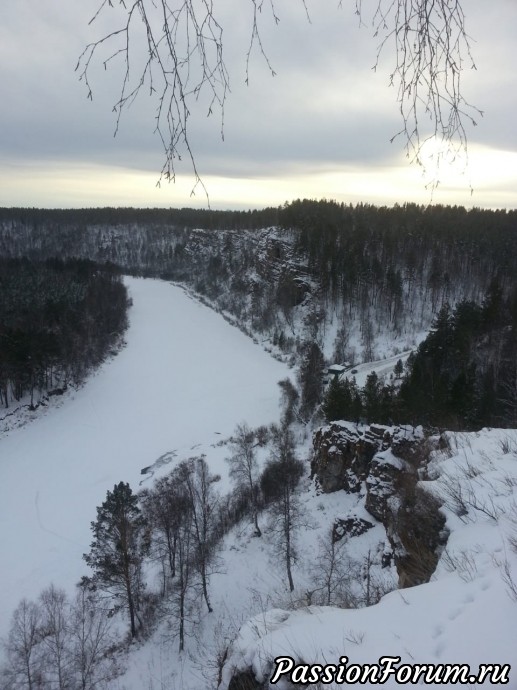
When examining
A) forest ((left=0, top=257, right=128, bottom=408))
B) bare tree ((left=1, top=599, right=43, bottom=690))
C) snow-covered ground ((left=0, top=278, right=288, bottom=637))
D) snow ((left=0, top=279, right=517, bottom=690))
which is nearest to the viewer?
snow ((left=0, top=279, right=517, bottom=690))

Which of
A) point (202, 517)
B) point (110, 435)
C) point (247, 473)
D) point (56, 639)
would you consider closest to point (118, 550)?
point (56, 639)

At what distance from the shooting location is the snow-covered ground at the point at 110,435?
21547 mm

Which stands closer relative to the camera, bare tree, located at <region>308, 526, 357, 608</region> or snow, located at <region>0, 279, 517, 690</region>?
snow, located at <region>0, 279, 517, 690</region>

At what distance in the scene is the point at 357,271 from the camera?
67.4 metres

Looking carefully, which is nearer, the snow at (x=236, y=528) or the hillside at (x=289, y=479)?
the snow at (x=236, y=528)

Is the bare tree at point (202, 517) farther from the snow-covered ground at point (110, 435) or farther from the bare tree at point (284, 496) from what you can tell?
the bare tree at point (284, 496)

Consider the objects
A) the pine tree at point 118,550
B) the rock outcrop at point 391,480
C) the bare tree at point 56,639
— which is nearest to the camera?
the rock outcrop at point 391,480

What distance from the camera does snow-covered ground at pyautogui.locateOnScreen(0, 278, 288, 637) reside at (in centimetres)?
2155

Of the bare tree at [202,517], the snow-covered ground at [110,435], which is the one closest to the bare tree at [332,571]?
the bare tree at [202,517]

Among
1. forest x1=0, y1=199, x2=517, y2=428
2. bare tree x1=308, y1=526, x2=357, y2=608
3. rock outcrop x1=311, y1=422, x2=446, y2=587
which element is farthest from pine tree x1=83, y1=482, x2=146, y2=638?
forest x1=0, y1=199, x2=517, y2=428

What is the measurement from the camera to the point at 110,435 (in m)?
34.4

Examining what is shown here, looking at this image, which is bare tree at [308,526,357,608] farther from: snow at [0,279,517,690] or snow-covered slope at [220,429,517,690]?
snow-covered slope at [220,429,517,690]

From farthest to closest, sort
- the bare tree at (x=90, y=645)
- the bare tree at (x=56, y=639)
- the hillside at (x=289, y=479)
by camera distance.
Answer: the bare tree at (x=90, y=645), the bare tree at (x=56, y=639), the hillside at (x=289, y=479)

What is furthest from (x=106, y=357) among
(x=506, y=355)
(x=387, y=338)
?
(x=506, y=355)
